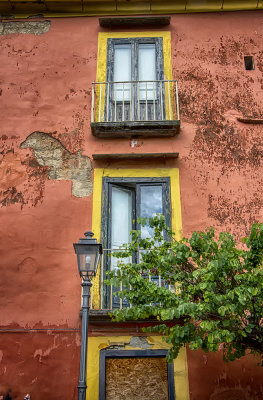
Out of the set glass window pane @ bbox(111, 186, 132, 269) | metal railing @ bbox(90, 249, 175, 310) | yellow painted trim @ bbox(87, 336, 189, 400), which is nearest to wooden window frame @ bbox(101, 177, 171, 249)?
glass window pane @ bbox(111, 186, 132, 269)

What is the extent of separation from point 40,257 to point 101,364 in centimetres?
202

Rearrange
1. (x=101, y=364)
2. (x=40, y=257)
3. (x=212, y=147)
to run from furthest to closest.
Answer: (x=212, y=147), (x=40, y=257), (x=101, y=364)

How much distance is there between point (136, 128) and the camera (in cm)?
810

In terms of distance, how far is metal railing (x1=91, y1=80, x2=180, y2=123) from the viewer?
27.8 ft

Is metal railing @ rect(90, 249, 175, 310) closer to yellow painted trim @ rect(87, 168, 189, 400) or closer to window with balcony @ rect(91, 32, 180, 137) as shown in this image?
yellow painted trim @ rect(87, 168, 189, 400)

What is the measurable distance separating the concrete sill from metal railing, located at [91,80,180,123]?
Answer: 0.30 meters

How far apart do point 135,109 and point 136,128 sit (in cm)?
68

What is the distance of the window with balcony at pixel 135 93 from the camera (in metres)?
8.09

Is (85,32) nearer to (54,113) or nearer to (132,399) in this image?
(54,113)

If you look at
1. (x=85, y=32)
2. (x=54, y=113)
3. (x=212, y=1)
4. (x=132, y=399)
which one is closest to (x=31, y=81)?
(x=54, y=113)

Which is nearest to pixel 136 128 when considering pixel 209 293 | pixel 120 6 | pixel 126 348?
pixel 120 6

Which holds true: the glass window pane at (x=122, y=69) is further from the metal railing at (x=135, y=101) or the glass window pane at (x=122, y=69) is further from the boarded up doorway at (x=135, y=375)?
the boarded up doorway at (x=135, y=375)

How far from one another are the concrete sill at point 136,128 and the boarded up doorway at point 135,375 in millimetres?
3851

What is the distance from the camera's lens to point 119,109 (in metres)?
8.71
